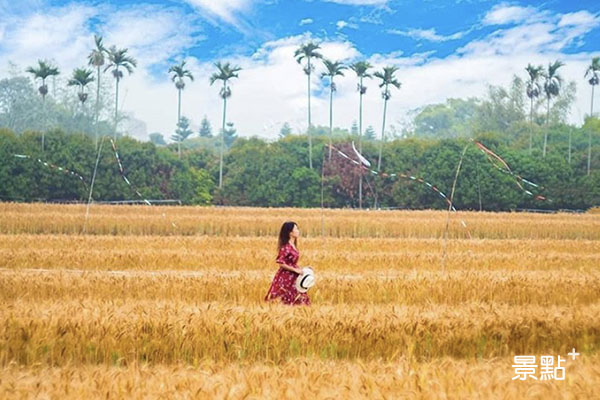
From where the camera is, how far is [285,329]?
8375 mm

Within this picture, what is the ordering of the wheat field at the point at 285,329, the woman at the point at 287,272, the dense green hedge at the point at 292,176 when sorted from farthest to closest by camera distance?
1. the dense green hedge at the point at 292,176
2. the woman at the point at 287,272
3. the wheat field at the point at 285,329

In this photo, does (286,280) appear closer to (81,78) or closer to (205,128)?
(81,78)

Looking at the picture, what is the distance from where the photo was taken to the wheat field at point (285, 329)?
5664mm

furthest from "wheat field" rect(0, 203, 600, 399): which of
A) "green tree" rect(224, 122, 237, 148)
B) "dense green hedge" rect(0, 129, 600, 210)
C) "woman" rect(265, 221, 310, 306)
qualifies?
"green tree" rect(224, 122, 237, 148)

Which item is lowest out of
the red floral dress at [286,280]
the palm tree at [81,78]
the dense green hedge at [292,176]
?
the red floral dress at [286,280]

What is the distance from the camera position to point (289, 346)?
27.4ft

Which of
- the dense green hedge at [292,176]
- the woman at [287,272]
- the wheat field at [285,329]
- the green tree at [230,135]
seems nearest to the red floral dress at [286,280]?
the woman at [287,272]

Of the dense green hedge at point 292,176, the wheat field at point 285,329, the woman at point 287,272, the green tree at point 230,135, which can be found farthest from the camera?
the green tree at point 230,135

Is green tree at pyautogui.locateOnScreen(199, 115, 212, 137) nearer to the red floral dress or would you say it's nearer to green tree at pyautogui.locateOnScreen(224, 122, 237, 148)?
green tree at pyautogui.locateOnScreen(224, 122, 237, 148)

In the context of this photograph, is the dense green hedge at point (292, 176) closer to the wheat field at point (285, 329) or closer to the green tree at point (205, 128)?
the wheat field at point (285, 329)

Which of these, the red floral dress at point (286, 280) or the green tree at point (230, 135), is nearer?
the red floral dress at point (286, 280)

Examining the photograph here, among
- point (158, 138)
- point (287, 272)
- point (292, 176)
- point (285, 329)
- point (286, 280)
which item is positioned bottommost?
point (285, 329)

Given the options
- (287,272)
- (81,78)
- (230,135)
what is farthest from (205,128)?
(287,272)

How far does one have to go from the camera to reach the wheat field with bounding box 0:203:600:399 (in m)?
5.66
